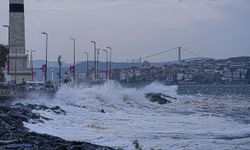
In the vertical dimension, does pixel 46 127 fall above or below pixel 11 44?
below

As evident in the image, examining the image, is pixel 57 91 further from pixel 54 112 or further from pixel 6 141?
pixel 6 141

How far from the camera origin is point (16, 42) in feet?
194

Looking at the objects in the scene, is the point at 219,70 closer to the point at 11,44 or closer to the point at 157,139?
the point at 11,44

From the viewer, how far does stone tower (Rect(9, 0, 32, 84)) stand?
5909cm

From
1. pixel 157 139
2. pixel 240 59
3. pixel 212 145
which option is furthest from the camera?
pixel 240 59

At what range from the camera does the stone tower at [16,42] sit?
194ft

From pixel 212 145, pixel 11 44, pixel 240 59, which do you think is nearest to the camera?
pixel 212 145

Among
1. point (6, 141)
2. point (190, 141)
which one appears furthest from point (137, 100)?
point (6, 141)

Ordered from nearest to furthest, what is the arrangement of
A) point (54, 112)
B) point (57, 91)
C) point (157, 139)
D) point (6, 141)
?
point (6, 141), point (157, 139), point (54, 112), point (57, 91)

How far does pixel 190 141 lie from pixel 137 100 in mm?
44435

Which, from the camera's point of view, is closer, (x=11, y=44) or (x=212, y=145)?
(x=212, y=145)

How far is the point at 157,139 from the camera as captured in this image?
74.5ft

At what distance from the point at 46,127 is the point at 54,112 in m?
7.08

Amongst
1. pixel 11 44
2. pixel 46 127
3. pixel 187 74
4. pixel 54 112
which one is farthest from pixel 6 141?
pixel 187 74
